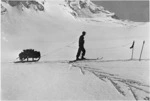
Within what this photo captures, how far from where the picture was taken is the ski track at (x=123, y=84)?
1343cm

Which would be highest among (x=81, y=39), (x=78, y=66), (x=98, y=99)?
(x=81, y=39)

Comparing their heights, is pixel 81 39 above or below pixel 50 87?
above

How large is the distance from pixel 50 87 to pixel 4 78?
7.25ft

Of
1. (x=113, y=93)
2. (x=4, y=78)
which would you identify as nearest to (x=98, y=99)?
(x=113, y=93)

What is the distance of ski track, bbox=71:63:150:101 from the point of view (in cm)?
1343

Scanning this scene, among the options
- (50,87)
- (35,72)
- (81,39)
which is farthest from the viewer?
(81,39)

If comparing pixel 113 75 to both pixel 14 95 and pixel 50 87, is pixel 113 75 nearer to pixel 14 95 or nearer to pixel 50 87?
pixel 50 87

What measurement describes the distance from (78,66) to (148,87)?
3.82 m

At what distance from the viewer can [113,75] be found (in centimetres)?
1527

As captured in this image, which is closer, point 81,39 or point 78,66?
point 78,66

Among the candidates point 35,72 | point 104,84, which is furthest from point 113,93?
point 35,72

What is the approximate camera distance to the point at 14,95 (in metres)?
13.2

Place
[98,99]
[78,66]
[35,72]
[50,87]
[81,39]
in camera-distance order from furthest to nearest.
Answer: [81,39], [78,66], [35,72], [50,87], [98,99]

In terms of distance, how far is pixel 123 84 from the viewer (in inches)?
561
